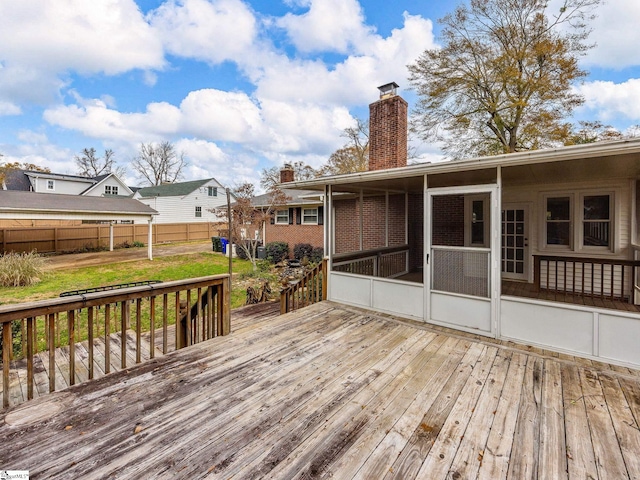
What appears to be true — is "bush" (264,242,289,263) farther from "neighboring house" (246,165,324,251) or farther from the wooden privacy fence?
the wooden privacy fence

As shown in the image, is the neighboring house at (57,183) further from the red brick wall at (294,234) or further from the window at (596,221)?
the window at (596,221)

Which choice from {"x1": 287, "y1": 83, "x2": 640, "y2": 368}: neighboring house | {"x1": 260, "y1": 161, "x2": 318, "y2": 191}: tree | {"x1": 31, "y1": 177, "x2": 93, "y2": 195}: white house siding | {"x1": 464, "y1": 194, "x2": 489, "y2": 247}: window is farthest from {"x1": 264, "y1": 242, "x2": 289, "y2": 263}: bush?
{"x1": 31, "y1": 177, "x2": 93, "y2": 195}: white house siding

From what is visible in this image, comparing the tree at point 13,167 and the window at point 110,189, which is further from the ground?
the tree at point 13,167

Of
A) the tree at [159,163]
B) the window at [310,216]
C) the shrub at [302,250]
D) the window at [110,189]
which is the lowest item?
the shrub at [302,250]

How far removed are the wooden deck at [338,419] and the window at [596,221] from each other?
3.42 m

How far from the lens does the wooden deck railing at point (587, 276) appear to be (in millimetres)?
5234

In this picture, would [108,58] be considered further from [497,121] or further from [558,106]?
[558,106]

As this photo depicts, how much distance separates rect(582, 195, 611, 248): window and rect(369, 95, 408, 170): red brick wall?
4.16m

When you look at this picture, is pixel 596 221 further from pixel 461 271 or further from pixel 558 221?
pixel 461 271

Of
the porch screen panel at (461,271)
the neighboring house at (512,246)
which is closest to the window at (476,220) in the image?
the neighboring house at (512,246)

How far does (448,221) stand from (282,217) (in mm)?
9266

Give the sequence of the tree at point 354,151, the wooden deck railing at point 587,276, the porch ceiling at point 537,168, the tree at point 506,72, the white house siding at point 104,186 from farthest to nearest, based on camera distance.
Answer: the white house siding at point 104,186, the tree at point 354,151, the tree at point 506,72, the wooden deck railing at point 587,276, the porch ceiling at point 537,168

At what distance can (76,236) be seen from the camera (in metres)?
17.4

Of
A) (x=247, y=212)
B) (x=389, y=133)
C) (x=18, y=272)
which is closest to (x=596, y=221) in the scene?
(x=389, y=133)
